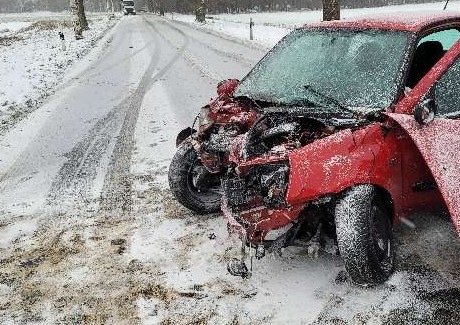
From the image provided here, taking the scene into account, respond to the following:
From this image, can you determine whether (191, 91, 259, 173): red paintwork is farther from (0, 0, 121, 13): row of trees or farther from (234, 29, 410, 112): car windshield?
(0, 0, 121, 13): row of trees

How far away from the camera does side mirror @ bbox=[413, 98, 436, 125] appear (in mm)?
3377

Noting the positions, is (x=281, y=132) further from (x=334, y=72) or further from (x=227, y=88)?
(x=227, y=88)

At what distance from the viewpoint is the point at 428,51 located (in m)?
4.43

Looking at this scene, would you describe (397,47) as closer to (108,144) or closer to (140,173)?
(140,173)

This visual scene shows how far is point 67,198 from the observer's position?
18.0ft

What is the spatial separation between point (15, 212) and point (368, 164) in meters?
3.70

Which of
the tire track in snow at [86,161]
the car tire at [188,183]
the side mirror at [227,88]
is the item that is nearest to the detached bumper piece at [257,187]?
the car tire at [188,183]

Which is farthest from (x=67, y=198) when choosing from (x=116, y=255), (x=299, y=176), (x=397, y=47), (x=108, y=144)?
(x=397, y=47)

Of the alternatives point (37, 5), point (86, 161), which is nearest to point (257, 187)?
point (86, 161)

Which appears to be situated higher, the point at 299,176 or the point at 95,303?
the point at 299,176

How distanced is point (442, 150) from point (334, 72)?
130 cm

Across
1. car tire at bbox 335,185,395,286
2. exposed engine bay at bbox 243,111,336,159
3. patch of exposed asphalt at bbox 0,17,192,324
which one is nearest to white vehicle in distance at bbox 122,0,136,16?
patch of exposed asphalt at bbox 0,17,192,324

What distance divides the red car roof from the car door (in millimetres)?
413

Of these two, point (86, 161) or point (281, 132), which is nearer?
point (281, 132)
